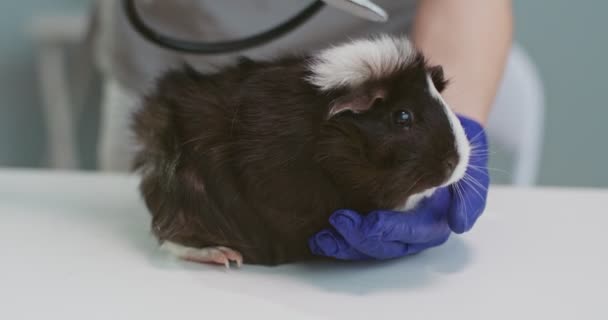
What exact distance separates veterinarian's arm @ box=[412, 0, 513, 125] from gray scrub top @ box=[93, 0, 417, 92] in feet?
0.71

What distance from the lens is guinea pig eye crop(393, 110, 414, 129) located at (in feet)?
3.18

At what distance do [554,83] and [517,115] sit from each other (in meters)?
0.93

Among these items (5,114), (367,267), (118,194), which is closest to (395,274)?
(367,267)

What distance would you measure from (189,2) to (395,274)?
2.99 feet

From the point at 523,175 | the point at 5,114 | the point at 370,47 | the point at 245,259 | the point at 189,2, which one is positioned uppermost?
the point at 370,47

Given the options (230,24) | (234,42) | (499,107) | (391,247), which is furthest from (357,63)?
(499,107)

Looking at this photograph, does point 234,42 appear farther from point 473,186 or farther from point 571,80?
point 571,80

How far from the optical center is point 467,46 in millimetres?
1405

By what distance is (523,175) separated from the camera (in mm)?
2191

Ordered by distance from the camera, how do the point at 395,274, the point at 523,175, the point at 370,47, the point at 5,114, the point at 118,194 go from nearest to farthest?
the point at 370,47 < the point at 395,274 < the point at 118,194 < the point at 523,175 < the point at 5,114

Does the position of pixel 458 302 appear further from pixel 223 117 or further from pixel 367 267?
pixel 223 117

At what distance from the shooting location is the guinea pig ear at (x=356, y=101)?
93 cm

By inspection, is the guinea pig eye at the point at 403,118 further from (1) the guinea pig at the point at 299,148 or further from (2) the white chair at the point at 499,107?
(2) the white chair at the point at 499,107

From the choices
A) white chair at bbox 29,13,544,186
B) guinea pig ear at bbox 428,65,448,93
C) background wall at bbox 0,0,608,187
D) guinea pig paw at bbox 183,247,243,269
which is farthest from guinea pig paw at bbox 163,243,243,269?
background wall at bbox 0,0,608,187
